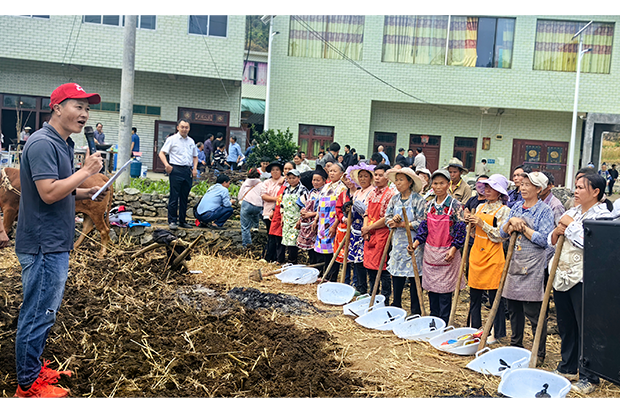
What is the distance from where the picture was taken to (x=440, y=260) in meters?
6.46

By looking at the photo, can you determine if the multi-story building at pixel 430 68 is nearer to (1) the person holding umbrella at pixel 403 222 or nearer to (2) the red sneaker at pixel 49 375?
(1) the person holding umbrella at pixel 403 222

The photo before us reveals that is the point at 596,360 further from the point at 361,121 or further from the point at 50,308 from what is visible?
the point at 361,121

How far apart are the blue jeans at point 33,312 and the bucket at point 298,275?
17.5 ft

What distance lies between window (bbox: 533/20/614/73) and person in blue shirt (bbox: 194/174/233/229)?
62.1 ft

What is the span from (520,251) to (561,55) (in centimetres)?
2249

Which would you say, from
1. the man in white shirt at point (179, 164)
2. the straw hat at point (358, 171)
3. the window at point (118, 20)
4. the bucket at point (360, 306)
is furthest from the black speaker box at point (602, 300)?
the window at point (118, 20)

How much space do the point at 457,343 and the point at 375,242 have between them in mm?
2217

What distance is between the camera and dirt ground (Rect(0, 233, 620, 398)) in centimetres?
440

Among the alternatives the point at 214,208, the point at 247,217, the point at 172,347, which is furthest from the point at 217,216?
the point at 172,347

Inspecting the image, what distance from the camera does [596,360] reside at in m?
3.65

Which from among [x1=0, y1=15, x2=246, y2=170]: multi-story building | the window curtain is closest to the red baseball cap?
[x1=0, y1=15, x2=246, y2=170]: multi-story building

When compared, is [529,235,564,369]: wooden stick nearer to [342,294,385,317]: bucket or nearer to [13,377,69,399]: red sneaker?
[342,294,385,317]: bucket

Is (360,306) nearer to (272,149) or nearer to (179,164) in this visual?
(179,164)
